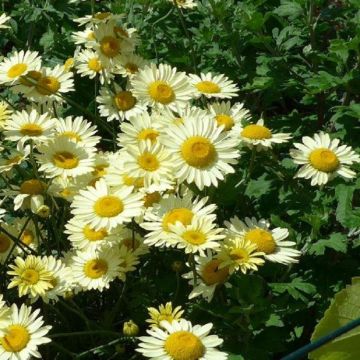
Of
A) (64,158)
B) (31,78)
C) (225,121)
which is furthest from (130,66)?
(64,158)

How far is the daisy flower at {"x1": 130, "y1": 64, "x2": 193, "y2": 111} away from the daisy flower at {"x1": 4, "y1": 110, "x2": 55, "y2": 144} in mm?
372

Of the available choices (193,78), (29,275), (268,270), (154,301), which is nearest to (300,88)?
(193,78)

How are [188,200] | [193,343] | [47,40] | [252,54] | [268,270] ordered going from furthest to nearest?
[47,40] < [252,54] < [268,270] < [188,200] < [193,343]

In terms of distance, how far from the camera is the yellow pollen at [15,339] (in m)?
2.14

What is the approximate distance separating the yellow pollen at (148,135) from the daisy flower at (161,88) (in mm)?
295

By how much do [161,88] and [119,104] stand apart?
28 centimetres

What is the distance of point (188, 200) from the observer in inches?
93.0

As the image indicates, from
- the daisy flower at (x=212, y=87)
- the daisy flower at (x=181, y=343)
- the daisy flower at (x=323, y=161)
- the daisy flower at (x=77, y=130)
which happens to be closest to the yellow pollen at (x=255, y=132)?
the daisy flower at (x=323, y=161)

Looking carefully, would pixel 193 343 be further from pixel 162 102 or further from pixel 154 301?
pixel 162 102

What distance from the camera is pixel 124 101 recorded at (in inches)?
122

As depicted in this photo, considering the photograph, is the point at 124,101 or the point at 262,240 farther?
the point at 124,101

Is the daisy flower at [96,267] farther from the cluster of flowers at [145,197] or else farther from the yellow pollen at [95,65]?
the yellow pollen at [95,65]

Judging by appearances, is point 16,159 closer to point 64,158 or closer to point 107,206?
point 64,158

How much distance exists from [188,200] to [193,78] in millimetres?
857
